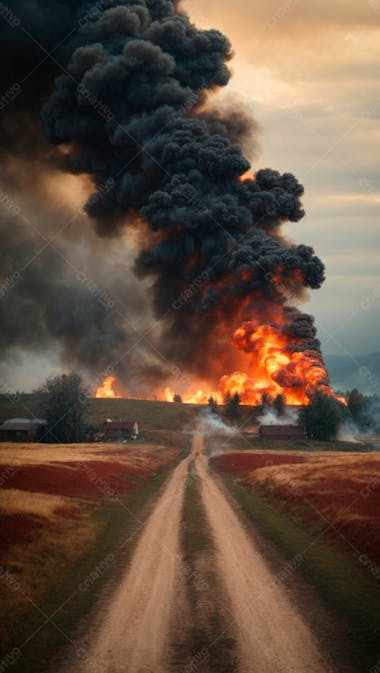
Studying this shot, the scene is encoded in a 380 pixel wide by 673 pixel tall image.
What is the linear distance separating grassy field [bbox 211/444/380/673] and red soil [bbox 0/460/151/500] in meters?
9.11

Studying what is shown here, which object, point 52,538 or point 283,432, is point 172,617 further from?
point 283,432

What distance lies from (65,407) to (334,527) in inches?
2546

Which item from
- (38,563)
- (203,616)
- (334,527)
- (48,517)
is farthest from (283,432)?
(203,616)

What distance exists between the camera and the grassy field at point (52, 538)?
13.1 m

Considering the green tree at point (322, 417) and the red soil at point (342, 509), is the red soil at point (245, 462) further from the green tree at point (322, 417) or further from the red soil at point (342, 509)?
the green tree at point (322, 417)

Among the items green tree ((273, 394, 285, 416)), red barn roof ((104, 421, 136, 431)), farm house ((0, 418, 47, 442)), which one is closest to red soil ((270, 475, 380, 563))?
farm house ((0, 418, 47, 442))

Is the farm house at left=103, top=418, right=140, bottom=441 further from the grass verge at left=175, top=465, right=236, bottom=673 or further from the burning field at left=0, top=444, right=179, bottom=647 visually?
the grass verge at left=175, top=465, right=236, bottom=673

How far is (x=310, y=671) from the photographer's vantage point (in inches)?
413

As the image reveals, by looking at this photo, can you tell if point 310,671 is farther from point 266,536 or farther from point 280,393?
point 280,393

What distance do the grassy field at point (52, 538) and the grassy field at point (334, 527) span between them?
7145mm

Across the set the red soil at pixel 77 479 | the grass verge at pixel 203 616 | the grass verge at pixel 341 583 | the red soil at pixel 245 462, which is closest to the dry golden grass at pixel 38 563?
the grass verge at pixel 203 616

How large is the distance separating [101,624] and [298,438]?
88.5 m

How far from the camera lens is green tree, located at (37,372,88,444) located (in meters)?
81.3

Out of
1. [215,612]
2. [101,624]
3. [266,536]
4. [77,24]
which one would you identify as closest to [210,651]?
[215,612]
